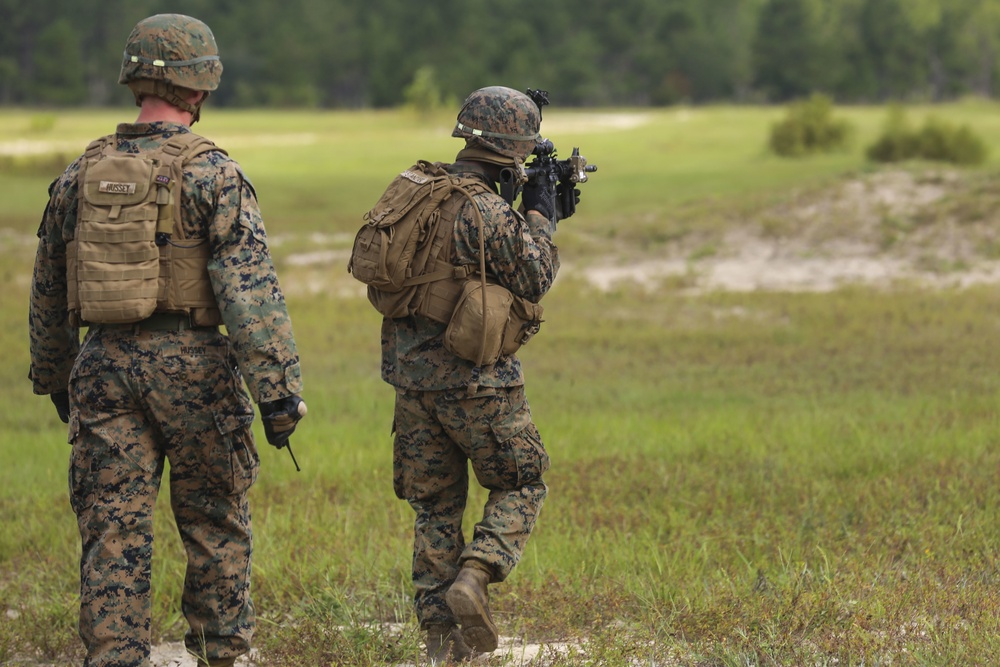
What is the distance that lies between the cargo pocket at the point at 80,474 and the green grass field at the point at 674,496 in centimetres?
90

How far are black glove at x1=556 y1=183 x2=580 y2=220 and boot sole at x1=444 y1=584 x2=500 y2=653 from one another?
1.42 metres

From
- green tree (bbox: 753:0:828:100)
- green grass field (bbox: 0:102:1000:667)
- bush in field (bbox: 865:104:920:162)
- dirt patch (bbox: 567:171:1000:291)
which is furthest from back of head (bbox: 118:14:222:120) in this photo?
green tree (bbox: 753:0:828:100)

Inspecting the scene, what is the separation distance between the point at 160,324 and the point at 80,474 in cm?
54

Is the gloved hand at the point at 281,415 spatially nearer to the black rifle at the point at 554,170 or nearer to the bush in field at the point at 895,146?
the black rifle at the point at 554,170

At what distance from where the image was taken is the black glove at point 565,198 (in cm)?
482

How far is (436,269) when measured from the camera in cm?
451

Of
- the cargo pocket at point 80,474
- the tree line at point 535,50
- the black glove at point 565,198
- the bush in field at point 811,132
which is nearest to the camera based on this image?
the cargo pocket at point 80,474

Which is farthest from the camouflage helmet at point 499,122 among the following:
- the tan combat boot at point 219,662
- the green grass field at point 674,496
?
the tan combat boot at point 219,662

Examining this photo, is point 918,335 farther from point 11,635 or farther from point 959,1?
point 959,1

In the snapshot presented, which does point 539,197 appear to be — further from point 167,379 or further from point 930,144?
point 930,144

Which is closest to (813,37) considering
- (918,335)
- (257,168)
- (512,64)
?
(512,64)

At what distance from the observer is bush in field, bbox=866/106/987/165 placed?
1000 inches

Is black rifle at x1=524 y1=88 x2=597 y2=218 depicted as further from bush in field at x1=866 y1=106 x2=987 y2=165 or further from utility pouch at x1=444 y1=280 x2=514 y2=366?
bush in field at x1=866 y1=106 x2=987 y2=165

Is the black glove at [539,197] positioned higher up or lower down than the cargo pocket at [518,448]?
higher up
